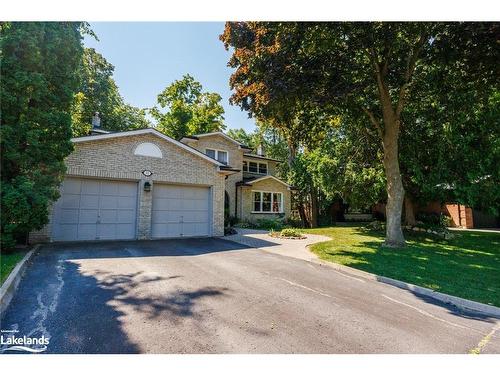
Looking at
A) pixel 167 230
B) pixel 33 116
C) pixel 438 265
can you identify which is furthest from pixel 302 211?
pixel 33 116

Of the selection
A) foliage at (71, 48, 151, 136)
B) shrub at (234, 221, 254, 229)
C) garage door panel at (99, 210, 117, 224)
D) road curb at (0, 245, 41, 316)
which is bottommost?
road curb at (0, 245, 41, 316)

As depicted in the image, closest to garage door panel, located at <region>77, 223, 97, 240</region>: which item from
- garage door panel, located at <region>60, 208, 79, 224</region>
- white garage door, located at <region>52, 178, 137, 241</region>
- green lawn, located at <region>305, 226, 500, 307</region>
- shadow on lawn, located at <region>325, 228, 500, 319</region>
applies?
white garage door, located at <region>52, 178, 137, 241</region>

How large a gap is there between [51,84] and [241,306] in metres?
9.14

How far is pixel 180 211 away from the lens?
1274 cm

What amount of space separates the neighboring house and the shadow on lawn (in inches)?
264

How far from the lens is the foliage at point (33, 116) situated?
23.9 feet

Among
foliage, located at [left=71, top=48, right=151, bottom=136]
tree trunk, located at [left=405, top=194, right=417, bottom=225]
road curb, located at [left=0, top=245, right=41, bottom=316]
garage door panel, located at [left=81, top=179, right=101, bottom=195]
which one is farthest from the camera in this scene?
foliage, located at [left=71, top=48, right=151, bottom=136]

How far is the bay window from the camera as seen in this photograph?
72.9ft

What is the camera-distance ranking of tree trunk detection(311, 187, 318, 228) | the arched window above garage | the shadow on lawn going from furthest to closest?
tree trunk detection(311, 187, 318, 228) → the arched window above garage → the shadow on lawn

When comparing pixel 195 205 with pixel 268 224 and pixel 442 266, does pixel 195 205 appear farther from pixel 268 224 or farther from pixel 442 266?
pixel 442 266

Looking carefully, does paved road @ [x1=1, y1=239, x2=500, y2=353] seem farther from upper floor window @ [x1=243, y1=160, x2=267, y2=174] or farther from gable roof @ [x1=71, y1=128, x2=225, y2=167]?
upper floor window @ [x1=243, y1=160, x2=267, y2=174]

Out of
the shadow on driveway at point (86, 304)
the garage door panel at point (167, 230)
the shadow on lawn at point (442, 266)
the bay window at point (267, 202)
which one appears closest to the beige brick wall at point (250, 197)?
the bay window at point (267, 202)

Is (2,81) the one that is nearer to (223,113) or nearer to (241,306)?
(241,306)
